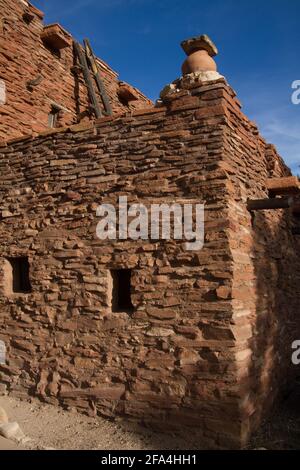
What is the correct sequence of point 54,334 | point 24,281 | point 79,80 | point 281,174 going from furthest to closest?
point 79,80 → point 281,174 → point 24,281 → point 54,334

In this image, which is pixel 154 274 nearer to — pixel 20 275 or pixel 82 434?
pixel 82 434

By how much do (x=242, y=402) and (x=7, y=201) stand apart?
4.06m

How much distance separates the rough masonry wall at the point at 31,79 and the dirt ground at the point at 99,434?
14.3 feet

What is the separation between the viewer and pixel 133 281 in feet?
14.8

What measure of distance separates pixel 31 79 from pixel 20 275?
12.8 feet

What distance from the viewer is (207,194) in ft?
14.0

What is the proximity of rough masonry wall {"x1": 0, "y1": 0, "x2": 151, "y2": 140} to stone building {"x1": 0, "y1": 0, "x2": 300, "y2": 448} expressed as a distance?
1.62m

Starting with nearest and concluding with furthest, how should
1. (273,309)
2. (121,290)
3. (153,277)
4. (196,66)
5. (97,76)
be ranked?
(153,277) < (121,290) < (196,66) < (273,309) < (97,76)

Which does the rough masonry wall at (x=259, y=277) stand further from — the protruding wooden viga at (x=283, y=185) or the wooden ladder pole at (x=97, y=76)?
the wooden ladder pole at (x=97, y=76)

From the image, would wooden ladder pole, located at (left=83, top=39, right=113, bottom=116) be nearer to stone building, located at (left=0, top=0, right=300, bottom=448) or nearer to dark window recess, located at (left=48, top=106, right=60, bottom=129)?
dark window recess, located at (left=48, top=106, right=60, bottom=129)

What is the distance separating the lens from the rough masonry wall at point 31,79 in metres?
6.98

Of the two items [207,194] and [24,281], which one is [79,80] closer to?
[24,281]

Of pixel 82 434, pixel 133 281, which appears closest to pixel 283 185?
pixel 133 281

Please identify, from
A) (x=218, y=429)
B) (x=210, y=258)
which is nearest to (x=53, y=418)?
(x=218, y=429)
